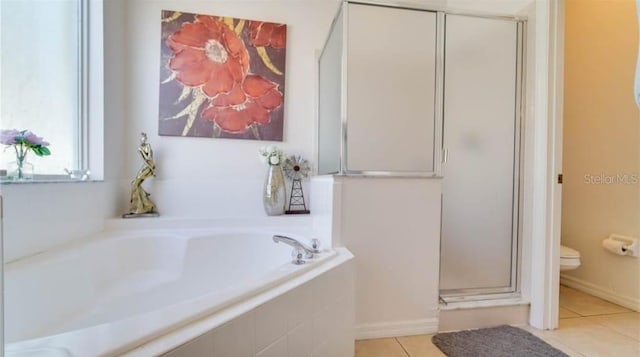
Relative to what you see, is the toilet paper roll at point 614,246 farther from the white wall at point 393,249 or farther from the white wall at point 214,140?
the white wall at point 214,140

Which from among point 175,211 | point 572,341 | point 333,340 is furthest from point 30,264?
point 572,341

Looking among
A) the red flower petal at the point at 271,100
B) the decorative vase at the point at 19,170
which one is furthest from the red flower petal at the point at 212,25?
the decorative vase at the point at 19,170

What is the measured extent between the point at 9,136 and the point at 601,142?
3.50 m

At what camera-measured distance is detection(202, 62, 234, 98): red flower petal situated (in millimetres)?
2074

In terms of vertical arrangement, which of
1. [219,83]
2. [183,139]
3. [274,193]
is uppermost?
[219,83]

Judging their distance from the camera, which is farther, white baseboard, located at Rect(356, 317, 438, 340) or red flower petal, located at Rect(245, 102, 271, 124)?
red flower petal, located at Rect(245, 102, 271, 124)

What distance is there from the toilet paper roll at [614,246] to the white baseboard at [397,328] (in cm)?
143

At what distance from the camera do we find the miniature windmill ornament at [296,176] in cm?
217

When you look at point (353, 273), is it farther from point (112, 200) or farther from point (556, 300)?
point (112, 200)

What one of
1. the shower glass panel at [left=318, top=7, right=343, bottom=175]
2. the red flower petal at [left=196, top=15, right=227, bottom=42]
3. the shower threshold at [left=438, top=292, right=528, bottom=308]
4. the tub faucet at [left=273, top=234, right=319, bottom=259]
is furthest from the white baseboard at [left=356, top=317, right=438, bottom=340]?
the red flower petal at [left=196, top=15, right=227, bottom=42]

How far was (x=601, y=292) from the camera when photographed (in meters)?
2.06

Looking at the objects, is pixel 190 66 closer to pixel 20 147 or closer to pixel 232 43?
pixel 232 43

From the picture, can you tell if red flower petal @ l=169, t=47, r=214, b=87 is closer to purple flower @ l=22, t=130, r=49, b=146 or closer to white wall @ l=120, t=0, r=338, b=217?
white wall @ l=120, t=0, r=338, b=217

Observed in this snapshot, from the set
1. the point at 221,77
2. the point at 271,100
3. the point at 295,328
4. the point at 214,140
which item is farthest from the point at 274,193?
the point at 295,328
